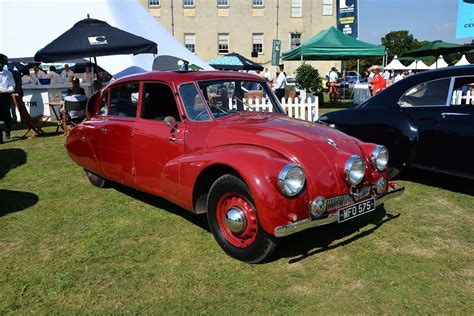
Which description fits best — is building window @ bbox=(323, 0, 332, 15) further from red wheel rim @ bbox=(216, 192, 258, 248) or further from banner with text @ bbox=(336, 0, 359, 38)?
red wheel rim @ bbox=(216, 192, 258, 248)

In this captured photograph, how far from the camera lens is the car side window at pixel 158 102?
4.33 metres

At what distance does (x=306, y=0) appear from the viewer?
41906 mm

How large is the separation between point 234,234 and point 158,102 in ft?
5.84

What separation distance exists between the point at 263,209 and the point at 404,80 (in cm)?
369

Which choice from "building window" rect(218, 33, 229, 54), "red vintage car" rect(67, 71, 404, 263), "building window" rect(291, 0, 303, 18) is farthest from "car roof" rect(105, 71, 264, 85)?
"building window" rect(291, 0, 303, 18)

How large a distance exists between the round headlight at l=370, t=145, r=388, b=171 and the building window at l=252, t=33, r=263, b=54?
40.1 meters

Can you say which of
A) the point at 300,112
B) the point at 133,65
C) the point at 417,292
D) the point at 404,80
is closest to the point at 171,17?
the point at 133,65

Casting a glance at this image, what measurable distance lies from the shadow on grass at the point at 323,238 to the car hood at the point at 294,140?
2.34ft

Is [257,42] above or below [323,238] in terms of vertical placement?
above

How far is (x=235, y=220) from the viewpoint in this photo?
347 cm

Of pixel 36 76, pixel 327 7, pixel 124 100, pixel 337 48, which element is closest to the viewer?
pixel 124 100

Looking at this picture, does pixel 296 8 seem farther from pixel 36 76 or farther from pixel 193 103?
pixel 193 103

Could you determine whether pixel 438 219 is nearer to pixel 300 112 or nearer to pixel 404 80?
pixel 404 80

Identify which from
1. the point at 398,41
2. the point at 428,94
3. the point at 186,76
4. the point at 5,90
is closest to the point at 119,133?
the point at 186,76
